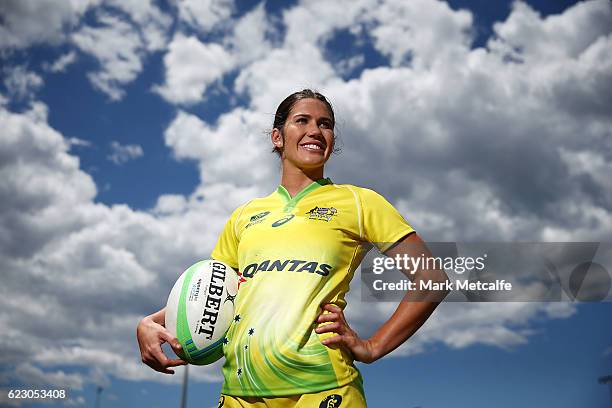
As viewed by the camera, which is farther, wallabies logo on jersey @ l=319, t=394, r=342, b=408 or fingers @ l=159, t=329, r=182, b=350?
fingers @ l=159, t=329, r=182, b=350

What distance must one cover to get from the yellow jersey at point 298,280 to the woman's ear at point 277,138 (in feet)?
2.38

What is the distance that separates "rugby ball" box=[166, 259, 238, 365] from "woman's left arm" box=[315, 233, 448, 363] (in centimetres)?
102

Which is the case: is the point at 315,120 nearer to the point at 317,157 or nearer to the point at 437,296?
the point at 317,157

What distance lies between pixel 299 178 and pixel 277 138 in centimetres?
63

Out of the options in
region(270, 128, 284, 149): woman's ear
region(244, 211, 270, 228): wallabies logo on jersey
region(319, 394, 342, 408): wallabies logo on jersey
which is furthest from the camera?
region(270, 128, 284, 149): woman's ear

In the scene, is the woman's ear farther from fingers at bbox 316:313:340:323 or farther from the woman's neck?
fingers at bbox 316:313:340:323

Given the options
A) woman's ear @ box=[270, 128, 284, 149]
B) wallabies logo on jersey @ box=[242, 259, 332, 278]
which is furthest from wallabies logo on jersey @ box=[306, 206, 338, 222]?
woman's ear @ box=[270, 128, 284, 149]

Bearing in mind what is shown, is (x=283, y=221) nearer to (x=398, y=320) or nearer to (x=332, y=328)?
(x=332, y=328)

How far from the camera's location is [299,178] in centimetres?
Result: 539

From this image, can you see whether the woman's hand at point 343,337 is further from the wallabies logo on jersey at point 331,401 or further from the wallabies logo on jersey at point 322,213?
the wallabies logo on jersey at point 322,213

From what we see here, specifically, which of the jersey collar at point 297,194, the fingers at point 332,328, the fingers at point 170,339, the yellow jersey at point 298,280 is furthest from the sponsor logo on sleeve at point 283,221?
the fingers at point 170,339

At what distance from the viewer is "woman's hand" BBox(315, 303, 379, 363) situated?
4.21 m

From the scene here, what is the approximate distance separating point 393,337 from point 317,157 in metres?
1.78

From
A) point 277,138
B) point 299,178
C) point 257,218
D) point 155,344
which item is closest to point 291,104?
point 277,138
